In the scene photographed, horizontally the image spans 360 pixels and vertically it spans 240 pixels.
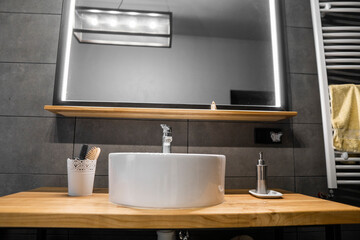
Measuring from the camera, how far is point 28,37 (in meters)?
A: 1.25

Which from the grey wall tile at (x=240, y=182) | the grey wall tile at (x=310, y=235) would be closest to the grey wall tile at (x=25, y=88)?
the grey wall tile at (x=240, y=182)

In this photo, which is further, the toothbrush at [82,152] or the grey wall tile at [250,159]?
the grey wall tile at [250,159]

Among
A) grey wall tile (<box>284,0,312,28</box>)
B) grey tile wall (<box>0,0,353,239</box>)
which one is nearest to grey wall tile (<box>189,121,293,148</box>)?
grey tile wall (<box>0,0,353,239</box>)

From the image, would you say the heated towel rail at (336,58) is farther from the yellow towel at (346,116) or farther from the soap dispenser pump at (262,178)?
the soap dispenser pump at (262,178)

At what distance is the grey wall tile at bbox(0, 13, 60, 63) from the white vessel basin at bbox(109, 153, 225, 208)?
849 mm

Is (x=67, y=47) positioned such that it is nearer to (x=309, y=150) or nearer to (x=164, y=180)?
(x=164, y=180)

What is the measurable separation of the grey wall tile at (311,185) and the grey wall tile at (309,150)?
0.03 meters

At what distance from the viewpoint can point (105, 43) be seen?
1.24 m

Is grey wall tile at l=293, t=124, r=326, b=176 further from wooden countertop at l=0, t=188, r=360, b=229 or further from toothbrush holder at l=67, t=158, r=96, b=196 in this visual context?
toothbrush holder at l=67, t=158, r=96, b=196

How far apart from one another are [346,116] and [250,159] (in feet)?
1.68

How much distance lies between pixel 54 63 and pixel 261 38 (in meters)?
1.13

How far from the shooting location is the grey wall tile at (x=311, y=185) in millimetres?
1228

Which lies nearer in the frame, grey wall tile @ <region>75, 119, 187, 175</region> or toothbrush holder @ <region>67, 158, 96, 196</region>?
toothbrush holder @ <region>67, 158, 96, 196</region>

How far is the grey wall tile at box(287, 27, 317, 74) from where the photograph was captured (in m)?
1.33
